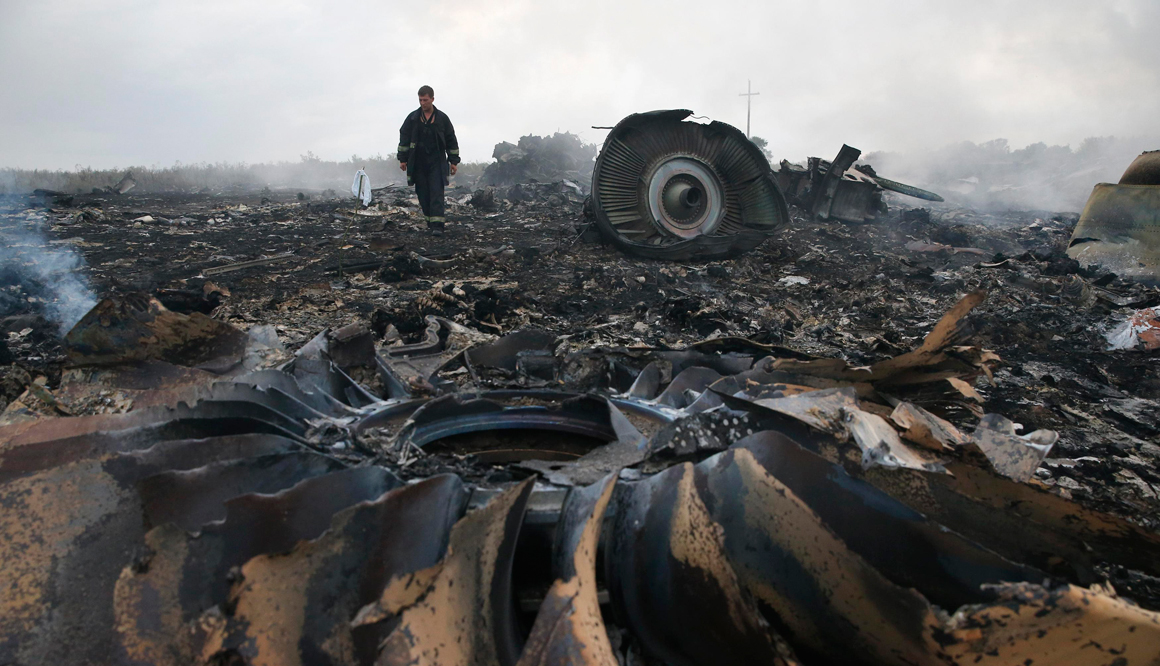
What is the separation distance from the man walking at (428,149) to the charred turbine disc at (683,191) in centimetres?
264

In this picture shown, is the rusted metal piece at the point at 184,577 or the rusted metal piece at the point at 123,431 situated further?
the rusted metal piece at the point at 123,431

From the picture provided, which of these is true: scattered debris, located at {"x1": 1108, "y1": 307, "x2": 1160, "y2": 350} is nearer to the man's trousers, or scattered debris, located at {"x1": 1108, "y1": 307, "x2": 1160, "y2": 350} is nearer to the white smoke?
the white smoke

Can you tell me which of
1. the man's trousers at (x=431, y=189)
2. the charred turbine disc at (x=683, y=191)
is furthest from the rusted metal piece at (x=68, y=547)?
the man's trousers at (x=431, y=189)

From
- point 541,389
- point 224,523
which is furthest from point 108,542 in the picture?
point 541,389

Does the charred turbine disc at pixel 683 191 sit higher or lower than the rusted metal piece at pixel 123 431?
higher

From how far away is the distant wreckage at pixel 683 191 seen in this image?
7492 mm

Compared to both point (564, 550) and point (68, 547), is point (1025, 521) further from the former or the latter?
point (68, 547)

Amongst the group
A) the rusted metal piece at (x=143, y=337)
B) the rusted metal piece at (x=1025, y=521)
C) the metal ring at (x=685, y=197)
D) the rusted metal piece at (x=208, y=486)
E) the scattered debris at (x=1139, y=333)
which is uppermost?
the metal ring at (x=685, y=197)

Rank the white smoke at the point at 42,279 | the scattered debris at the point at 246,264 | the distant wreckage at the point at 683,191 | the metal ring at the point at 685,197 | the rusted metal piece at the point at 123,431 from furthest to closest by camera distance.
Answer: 1. the metal ring at the point at 685,197
2. the distant wreckage at the point at 683,191
3. the scattered debris at the point at 246,264
4. the white smoke at the point at 42,279
5. the rusted metal piece at the point at 123,431

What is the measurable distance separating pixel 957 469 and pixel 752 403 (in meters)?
0.49

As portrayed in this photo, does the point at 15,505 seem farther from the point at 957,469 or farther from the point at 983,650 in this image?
the point at 957,469

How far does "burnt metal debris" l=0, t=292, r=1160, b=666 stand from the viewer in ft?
3.14

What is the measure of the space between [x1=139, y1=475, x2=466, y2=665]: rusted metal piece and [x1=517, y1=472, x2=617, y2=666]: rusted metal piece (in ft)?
0.81

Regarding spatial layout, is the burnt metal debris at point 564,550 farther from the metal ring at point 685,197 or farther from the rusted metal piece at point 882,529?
the metal ring at point 685,197
